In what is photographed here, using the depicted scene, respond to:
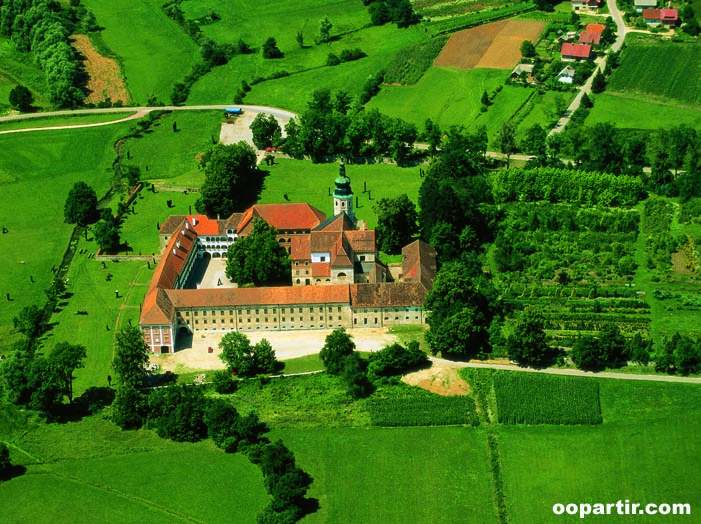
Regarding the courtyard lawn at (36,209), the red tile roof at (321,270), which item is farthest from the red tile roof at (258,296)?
the courtyard lawn at (36,209)

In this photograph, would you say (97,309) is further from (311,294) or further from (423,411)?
(423,411)

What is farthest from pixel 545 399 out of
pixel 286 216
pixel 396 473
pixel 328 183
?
pixel 328 183

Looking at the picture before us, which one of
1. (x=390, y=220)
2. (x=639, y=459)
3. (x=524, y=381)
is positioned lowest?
(x=639, y=459)

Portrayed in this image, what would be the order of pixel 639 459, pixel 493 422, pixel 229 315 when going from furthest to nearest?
pixel 229 315
pixel 493 422
pixel 639 459

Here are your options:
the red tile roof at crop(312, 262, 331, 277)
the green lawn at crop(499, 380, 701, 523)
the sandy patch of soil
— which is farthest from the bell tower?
the green lawn at crop(499, 380, 701, 523)

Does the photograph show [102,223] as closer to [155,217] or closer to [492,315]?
[155,217]

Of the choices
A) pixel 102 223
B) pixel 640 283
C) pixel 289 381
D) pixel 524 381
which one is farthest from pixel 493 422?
pixel 102 223
